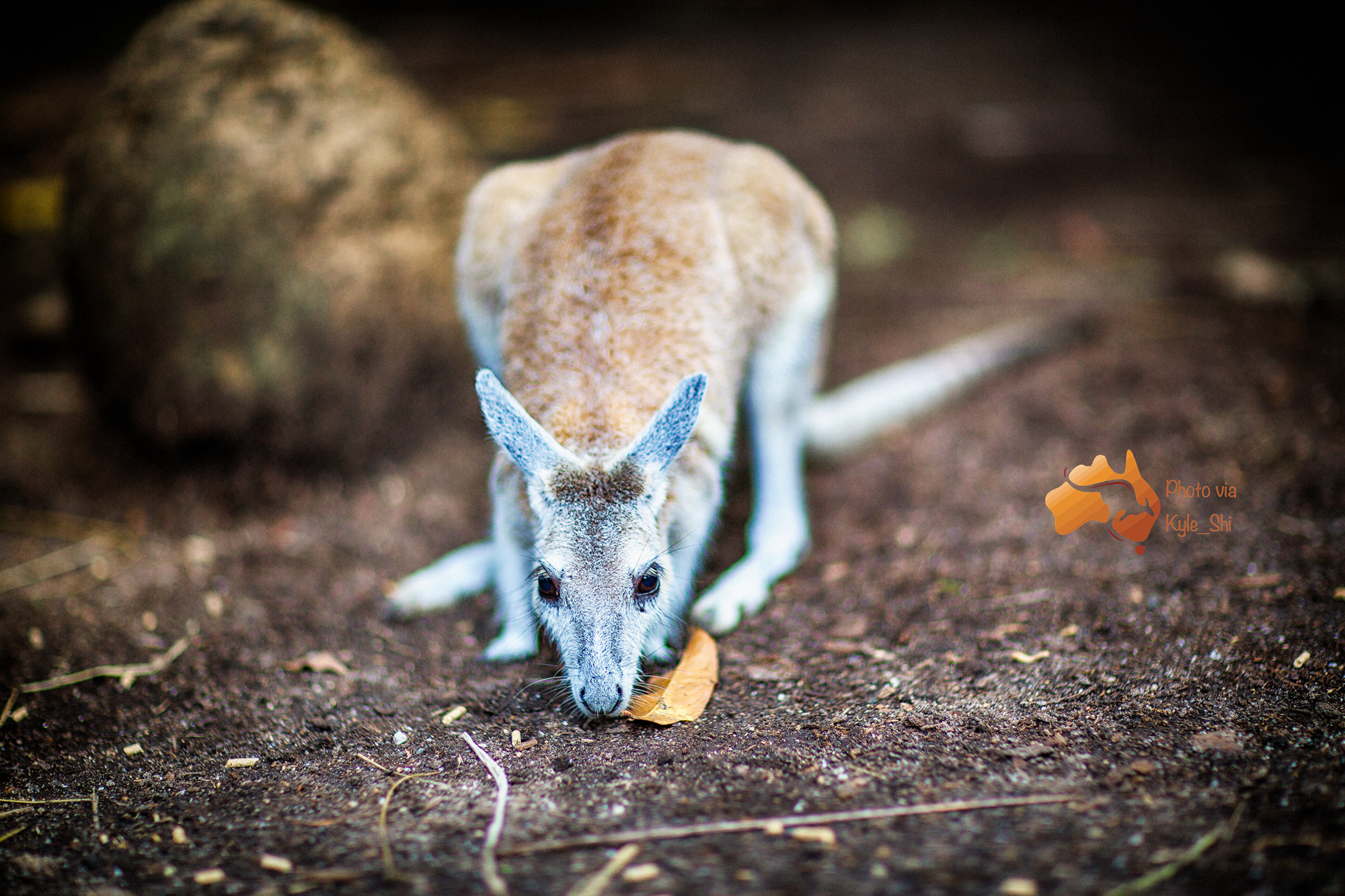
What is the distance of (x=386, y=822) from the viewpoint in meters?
2.53

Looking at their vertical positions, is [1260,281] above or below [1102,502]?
above

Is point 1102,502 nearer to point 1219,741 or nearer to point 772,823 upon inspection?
point 1219,741

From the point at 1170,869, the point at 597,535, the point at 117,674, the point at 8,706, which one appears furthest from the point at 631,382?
the point at 8,706

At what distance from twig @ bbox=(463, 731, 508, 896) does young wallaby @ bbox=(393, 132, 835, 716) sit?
0.35m

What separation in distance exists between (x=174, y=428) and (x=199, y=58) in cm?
200

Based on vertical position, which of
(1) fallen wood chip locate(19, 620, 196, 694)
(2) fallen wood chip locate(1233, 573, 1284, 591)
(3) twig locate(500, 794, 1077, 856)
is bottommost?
(1) fallen wood chip locate(19, 620, 196, 694)

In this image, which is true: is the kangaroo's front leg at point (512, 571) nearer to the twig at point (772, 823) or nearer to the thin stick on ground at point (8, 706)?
the twig at point (772, 823)

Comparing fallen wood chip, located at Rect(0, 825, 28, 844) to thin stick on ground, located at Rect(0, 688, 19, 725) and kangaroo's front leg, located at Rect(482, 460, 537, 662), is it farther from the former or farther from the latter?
kangaroo's front leg, located at Rect(482, 460, 537, 662)

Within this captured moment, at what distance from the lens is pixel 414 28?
40.1 feet

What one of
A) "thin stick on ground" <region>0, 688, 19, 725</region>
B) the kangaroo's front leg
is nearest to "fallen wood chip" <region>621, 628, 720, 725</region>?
the kangaroo's front leg

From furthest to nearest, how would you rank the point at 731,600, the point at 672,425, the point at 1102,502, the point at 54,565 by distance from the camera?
the point at 54,565 < the point at 1102,502 < the point at 731,600 < the point at 672,425

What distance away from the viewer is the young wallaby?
9.62 feet

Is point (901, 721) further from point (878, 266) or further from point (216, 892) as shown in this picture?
point (878, 266)

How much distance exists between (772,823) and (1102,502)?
2.53 meters
